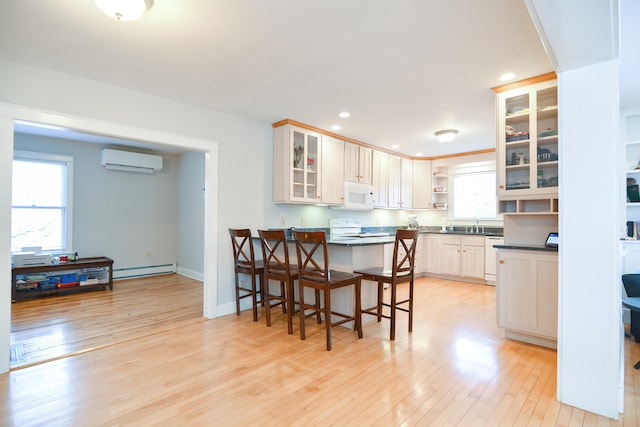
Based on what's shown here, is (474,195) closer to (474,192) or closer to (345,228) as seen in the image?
(474,192)

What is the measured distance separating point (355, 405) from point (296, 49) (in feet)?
8.08

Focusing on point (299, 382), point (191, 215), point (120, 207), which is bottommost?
point (299, 382)

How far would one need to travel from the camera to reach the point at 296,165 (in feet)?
14.0

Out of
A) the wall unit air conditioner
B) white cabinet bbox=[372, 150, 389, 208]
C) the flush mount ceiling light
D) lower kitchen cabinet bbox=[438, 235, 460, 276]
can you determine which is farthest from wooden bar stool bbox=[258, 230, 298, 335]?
the wall unit air conditioner

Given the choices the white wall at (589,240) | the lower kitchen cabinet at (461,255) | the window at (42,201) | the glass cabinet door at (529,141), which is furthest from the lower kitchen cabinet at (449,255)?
the window at (42,201)

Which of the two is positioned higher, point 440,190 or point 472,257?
point 440,190

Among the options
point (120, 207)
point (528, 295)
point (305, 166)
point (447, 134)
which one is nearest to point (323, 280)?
point (528, 295)

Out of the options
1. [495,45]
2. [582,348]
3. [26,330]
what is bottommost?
[26,330]

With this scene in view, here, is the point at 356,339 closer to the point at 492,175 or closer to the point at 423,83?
the point at 423,83

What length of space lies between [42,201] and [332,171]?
468 cm

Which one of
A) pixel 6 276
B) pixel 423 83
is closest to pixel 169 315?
pixel 6 276

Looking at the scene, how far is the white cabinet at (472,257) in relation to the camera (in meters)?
5.38

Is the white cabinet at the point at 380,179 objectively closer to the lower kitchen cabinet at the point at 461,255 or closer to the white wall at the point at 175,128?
the lower kitchen cabinet at the point at 461,255

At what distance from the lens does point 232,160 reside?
3916mm
